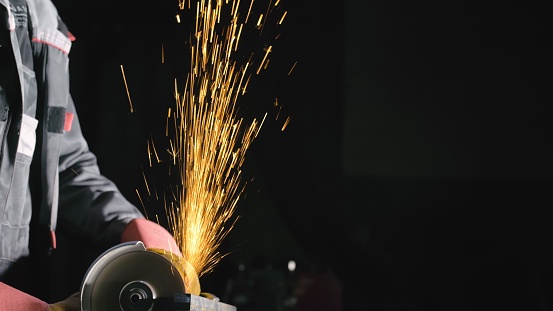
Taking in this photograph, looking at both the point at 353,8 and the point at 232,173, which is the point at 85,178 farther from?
the point at 353,8

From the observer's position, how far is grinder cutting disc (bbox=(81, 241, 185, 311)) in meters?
1.21

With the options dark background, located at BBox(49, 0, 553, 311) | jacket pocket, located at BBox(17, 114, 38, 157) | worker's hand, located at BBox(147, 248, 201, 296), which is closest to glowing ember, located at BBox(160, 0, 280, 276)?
dark background, located at BBox(49, 0, 553, 311)

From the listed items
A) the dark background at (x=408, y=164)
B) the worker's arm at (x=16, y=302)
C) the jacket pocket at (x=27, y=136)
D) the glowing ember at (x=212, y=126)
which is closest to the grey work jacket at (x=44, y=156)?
the jacket pocket at (x=27, y=136)

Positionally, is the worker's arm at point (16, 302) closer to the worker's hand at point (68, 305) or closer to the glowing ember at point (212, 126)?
the worker's hand at point (68, 305)

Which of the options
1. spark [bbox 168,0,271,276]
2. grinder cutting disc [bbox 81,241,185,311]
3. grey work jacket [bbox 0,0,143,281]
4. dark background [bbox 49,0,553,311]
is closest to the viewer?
grinder cutting disc [bbox 81,241,185,311]

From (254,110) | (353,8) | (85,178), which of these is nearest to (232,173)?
(254,110)

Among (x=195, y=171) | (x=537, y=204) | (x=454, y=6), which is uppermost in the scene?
(x=454, y=6)

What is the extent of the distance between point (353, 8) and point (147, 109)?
1092 millimetres

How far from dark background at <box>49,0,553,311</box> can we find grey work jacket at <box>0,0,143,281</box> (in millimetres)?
1029

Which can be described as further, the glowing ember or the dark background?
the dark background

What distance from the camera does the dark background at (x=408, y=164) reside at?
279 centimetres

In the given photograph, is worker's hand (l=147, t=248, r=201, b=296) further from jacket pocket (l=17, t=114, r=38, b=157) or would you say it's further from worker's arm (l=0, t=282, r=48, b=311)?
jacket pocket (l=17, t=114, r=38, b=157)

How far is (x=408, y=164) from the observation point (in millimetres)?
3055

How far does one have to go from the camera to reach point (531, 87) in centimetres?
304
